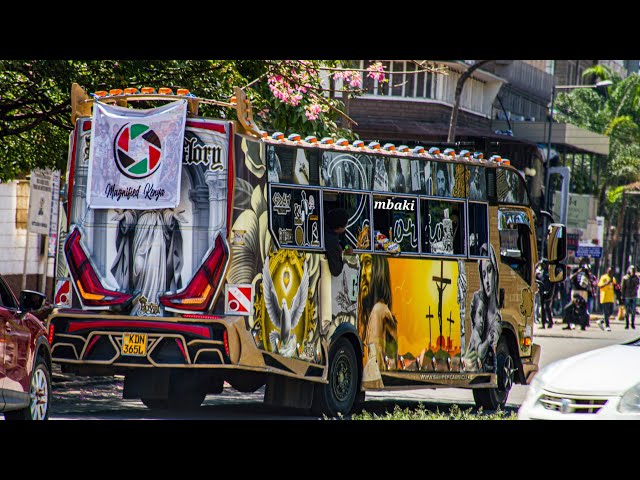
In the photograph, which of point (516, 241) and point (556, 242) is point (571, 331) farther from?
point (556, 242)

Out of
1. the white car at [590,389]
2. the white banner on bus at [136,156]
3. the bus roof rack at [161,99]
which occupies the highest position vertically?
the bus roof rack at [161,99]

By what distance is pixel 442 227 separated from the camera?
16.6 meters

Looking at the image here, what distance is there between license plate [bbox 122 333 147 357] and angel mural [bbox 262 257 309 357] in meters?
1.23

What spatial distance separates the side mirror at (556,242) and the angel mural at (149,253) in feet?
20.0

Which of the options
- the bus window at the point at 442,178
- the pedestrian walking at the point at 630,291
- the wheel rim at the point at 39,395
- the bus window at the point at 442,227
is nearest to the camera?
the wheel rim at the point at 39,395

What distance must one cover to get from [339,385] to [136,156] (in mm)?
3441

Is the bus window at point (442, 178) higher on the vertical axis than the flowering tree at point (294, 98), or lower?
lower

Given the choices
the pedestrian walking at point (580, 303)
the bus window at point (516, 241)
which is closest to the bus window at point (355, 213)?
the bus window at point (516, 241)

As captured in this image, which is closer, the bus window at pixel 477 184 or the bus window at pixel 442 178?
the bus window at pixel 442 178

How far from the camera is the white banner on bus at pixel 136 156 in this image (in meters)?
13.5

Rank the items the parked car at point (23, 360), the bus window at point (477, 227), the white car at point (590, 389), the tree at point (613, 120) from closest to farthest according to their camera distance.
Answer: the white car at point (590, 389)
the parked car at point (23, 360)
the bus window at point (477, 227)
the tree at point (613, 120)

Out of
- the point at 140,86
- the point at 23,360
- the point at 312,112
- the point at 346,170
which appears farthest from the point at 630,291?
the point at 23,360

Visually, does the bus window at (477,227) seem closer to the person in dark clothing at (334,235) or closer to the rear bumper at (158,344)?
the person in dark clothing at (334,235)

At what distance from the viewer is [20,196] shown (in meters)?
31.5
